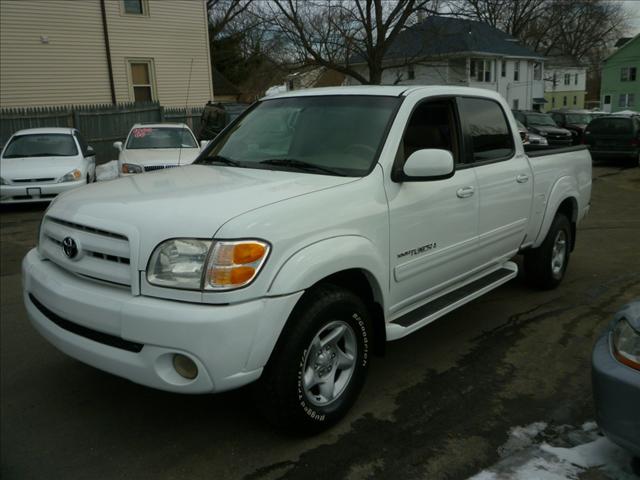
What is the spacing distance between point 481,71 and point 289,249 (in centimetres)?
4466

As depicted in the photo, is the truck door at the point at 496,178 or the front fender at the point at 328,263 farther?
the truck door at the point at 496,178

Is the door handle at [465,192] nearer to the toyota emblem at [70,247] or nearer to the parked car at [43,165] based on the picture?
the toyota emblem at [70,247]

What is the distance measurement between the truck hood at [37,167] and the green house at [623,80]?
5812 cm

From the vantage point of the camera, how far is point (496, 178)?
177 inches

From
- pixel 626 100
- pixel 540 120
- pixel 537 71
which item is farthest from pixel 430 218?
pixel 626 100

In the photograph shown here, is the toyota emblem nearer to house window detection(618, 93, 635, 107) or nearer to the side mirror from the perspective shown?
the side mirror

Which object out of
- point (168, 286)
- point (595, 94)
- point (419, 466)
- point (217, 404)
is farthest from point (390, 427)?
point (595, 94)

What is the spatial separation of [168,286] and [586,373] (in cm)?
291

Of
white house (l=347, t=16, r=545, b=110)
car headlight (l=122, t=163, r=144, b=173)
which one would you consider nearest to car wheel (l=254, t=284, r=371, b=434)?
car headlight (l=122, t=163, r=144, b=173)

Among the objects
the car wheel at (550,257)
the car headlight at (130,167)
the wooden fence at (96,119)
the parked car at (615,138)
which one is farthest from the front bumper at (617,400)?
the parked car at (615,138)

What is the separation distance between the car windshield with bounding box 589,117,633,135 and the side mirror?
17.9 meters

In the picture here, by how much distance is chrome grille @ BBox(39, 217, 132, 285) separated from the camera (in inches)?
110

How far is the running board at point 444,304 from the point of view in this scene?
3578mm

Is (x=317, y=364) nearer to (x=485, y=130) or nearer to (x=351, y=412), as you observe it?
(x=351, y=412)
